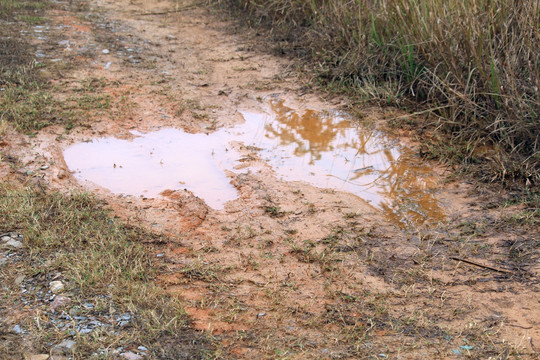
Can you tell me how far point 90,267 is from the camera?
264 centimetres

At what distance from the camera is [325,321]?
2494mm

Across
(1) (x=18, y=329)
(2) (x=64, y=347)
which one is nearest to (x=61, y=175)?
(1) (x=18, y=329)

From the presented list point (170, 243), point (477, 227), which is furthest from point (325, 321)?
point (477, 227)

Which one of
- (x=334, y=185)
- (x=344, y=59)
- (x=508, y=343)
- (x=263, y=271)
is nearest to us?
(x=508, y=343)

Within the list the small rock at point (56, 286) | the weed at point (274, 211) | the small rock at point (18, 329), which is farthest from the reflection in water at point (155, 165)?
the small rock at point (18, 329)

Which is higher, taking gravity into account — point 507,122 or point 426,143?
point 507,122

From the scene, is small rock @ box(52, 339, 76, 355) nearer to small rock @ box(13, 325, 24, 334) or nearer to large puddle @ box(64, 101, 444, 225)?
small rock @ box(13, 325, 24, 334)

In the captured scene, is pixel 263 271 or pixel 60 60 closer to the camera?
pixel 263 271

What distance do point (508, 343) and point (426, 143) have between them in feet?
6.75

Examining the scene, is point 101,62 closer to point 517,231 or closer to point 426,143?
point 426,143

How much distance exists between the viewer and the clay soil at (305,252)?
240 centimetres

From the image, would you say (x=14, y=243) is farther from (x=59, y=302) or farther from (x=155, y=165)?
(x=155, y=165)

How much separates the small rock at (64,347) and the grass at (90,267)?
0.09ft

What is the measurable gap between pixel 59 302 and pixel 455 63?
317 cm
